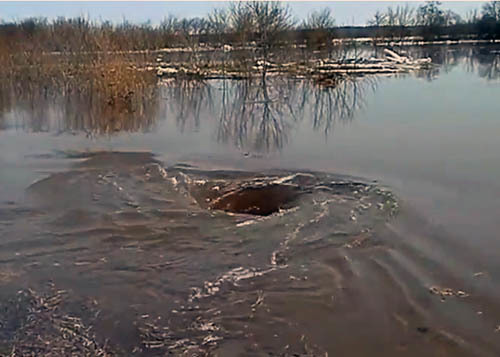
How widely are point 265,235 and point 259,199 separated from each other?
59.1 inches

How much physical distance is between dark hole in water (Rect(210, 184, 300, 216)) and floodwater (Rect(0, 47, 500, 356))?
0.04m

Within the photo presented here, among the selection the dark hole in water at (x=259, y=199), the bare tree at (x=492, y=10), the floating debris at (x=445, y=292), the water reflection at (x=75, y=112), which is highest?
the bare tree at (x=492, y=10)

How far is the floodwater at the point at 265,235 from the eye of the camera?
169 inches

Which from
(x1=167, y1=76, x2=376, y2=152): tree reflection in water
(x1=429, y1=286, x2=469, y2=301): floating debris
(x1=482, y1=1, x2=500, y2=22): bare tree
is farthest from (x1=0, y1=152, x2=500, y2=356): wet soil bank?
(x1=482, y1=1, x2=500, y2=22): bare tree

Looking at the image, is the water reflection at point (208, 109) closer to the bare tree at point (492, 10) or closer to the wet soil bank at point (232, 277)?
the wet soil bank at point (232, 277)

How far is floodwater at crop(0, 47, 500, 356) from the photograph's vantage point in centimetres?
430

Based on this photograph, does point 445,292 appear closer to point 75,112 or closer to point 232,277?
point 232,277

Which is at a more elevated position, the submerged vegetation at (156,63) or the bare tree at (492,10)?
the bare tree at (492,10)

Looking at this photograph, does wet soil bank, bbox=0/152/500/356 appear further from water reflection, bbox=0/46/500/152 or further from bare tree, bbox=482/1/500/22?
bare tree, bbox=482/1/500/22

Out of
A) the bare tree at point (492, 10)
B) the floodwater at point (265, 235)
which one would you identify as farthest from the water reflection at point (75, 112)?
the bare tree at point (492, 10)

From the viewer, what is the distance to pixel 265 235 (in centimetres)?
613

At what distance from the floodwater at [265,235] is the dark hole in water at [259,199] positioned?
4 cm

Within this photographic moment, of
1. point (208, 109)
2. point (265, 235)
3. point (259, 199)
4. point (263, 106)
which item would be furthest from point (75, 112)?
point (265, 235)

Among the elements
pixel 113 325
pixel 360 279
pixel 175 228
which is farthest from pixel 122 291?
pixel 360 279
